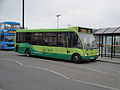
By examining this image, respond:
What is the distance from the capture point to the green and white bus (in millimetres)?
11547

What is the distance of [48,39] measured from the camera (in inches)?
527

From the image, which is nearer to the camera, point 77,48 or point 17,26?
point 77,48

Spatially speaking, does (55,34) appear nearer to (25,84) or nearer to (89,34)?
(89,34)

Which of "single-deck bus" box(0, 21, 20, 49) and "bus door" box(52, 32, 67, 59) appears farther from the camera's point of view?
"single-deck bus" box(0, 21, 20, 49)

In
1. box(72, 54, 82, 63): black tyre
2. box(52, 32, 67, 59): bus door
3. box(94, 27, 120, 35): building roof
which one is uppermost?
box(94, 27, 120, 35): building roof

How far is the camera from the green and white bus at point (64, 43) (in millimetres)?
11547

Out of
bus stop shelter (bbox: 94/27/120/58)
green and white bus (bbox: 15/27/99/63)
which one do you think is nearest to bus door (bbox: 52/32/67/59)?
green and white bus (bbox: 15/27/99/63)

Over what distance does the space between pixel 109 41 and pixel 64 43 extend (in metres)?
5.57

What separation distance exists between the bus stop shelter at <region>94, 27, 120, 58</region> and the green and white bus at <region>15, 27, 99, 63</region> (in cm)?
240

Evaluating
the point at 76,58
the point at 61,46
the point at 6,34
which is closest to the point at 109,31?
the point at 76,58

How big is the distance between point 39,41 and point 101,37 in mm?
6497

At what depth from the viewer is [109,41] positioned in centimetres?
1534

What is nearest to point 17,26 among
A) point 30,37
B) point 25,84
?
point 30,37

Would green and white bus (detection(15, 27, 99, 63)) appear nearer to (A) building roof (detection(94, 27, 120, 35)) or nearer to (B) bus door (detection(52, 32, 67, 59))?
(B) bus door (detection(52, 32, 67, 59))
